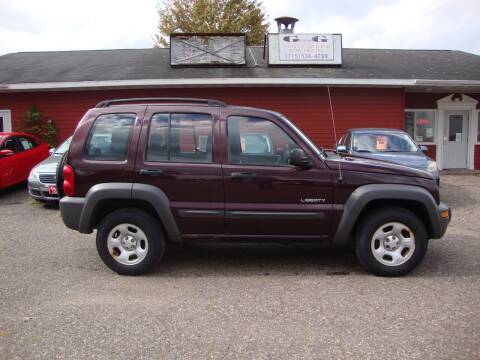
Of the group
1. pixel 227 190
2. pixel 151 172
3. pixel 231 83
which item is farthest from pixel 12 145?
pixel 227 190

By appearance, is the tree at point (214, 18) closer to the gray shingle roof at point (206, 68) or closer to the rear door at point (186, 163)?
the gray shingle roof at point (206, 68)

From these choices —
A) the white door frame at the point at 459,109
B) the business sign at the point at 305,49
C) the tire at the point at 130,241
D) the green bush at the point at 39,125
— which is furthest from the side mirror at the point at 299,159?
the white door frame at the point at 459,109

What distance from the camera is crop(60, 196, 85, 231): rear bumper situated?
488cm

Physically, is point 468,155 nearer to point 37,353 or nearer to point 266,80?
point 266,80

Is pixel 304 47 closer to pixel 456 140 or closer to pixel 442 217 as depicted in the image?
pixel 456 140

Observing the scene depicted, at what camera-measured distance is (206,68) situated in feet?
46.4

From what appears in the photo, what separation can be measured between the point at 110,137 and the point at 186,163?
2.94 feet

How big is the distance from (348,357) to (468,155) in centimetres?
1407

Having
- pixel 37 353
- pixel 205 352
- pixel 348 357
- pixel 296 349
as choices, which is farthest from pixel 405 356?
pixel 37 353

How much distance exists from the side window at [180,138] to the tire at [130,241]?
2.24 feet

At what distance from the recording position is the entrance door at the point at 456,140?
15.2m

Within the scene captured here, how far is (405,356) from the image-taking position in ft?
10.6

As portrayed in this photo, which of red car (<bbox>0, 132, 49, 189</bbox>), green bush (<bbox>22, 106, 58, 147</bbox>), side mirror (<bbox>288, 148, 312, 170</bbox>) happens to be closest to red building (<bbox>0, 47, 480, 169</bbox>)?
green bush (<bbox>22, 106, 58, 147</bbox>)

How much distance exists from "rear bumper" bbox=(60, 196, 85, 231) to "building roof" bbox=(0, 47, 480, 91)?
8.10 m
